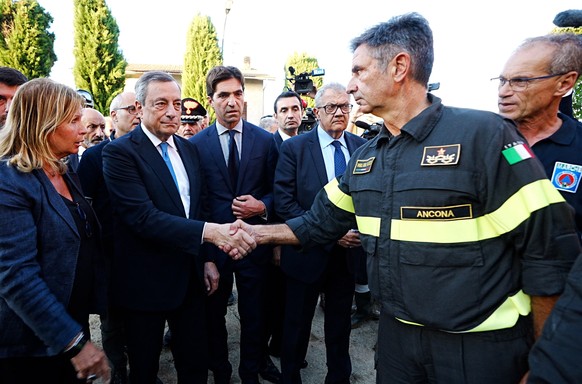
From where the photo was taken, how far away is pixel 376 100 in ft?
5.77

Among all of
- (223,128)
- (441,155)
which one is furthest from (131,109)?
(441,155)

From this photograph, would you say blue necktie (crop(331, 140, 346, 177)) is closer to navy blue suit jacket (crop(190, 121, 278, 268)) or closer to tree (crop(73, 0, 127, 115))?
navy blue suit jacket (crop(190, 121, 278, 268))

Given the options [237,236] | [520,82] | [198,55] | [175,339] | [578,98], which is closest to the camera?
[520,82]

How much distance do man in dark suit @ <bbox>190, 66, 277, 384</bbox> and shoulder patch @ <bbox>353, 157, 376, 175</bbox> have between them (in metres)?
1.24

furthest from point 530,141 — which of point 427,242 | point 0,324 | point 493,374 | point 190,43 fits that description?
point 190,43

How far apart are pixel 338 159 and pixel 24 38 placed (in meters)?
17.7

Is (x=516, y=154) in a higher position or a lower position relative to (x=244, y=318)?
higher

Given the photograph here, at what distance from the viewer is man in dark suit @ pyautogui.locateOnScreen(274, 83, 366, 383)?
2.86 m

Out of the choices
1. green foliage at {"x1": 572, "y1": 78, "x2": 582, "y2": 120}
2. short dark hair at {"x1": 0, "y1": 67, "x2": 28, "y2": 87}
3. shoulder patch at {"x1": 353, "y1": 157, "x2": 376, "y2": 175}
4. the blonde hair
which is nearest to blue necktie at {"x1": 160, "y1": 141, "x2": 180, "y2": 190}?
the blonde hair

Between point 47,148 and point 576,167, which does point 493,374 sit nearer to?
point 576,167

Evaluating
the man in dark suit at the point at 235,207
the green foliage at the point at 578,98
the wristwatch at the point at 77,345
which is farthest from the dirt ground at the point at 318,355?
the green foliage at the point at 578,98

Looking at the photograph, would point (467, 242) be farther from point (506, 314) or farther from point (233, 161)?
point (233, 161)

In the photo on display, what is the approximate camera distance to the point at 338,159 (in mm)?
3104

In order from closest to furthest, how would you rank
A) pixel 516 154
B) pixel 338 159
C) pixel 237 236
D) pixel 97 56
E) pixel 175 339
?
pixel 516 154, pixel 237 236, pixel 175 339, pixel 338 159, pixel 97 56
